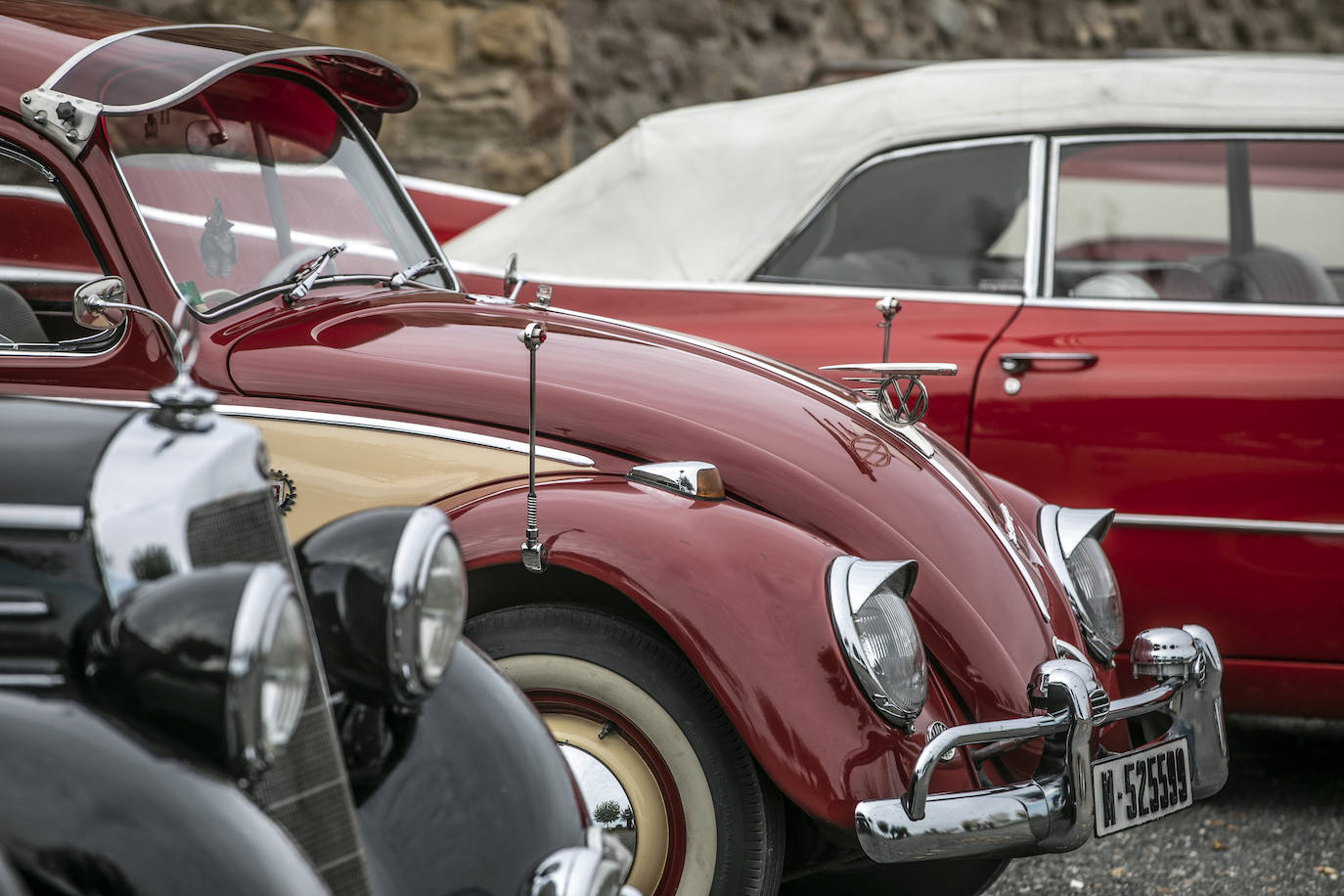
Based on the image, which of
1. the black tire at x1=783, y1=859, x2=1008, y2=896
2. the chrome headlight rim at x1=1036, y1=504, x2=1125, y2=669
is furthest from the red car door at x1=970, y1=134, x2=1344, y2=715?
the black tire at x1=783, y1=859, x2=1008, y2=896

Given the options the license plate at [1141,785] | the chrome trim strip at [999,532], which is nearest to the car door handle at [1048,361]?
the chrome trim strip at [999,532]

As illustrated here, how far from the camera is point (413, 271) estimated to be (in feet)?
9.91

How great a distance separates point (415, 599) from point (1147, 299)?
9.20ft

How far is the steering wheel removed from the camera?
272cm

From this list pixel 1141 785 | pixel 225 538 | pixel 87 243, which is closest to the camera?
pixel 225 538

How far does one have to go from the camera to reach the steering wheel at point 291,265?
272 cm

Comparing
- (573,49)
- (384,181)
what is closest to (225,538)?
(384,181)

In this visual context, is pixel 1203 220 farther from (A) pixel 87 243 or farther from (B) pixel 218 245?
(A) pixel 87 243

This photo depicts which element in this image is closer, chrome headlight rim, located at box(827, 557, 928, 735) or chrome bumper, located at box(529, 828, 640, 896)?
chrome bumper, located at box(529, 828, 640, 896)

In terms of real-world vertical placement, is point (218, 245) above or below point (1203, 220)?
above

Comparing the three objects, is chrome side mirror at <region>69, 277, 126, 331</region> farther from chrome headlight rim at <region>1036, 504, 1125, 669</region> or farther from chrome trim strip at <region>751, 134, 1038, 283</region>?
chrome trim strip at <region>751, 134, 1038, 283</region>

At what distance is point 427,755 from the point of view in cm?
166

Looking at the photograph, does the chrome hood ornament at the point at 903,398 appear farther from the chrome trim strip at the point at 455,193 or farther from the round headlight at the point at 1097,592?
the chrome trim strip at the point at 455,193

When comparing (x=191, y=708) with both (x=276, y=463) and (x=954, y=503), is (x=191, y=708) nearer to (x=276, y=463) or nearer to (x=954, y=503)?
(x=276, y=463)
